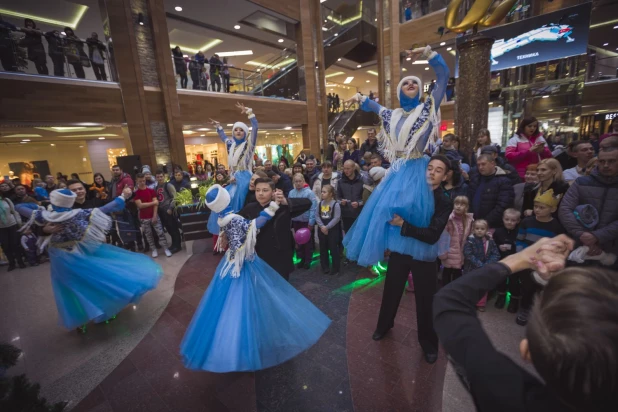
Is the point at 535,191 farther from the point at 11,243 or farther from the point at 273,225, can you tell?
the point at 11,243

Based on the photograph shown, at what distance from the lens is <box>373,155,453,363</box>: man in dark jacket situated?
2354 millimetres

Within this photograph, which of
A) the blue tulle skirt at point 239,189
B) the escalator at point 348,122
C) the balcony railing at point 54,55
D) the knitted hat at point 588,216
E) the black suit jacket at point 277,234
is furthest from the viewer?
the escalator at point 348,122

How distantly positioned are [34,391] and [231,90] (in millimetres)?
14251

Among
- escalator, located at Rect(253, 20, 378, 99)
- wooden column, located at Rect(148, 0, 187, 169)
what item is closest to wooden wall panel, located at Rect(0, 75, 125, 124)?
wooden column, located at Rect(148, 0, 187, 169)

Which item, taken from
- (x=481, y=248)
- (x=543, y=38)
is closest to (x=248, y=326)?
(x=481, y=248)

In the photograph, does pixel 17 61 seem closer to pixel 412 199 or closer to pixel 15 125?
pixel 15 125

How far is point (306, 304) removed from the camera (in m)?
2.80

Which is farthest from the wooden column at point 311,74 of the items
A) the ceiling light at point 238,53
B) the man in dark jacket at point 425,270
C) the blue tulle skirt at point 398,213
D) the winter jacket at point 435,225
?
the winter jacket at point 435,225

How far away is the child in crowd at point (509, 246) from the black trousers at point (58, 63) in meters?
12.4

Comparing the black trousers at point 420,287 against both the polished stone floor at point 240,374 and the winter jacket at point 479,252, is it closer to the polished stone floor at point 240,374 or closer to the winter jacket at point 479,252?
the polished stone floor at point 240,374

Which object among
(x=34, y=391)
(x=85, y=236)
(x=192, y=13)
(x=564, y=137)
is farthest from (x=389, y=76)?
(x=34, y=391)

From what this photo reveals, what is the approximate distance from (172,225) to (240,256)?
15.5ft

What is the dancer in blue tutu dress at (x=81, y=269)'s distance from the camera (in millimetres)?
3355

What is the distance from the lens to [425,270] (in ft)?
8.44
